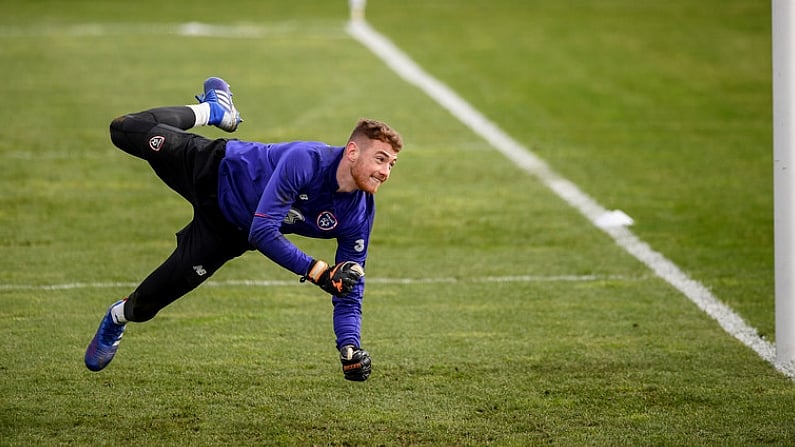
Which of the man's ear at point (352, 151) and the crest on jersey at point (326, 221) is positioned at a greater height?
the man's ear at point (352, 151)

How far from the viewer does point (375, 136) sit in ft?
21.4

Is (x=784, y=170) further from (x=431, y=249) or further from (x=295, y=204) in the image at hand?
(x=431, y=249)

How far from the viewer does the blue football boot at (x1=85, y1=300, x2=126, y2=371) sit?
294 inches

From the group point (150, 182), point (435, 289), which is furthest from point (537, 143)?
point (435, 289)

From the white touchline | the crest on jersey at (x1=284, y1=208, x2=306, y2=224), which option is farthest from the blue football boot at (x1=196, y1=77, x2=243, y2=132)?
the white touchline

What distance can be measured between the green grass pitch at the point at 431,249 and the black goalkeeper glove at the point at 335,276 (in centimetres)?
85

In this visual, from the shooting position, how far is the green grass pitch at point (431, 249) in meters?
7.09

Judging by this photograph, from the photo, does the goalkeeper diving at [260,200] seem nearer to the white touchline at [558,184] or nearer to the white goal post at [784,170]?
the white goal post at [784,170]

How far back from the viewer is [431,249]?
11.0 m

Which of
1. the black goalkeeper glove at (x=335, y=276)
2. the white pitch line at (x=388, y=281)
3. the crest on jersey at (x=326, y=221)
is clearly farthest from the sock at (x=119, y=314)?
the white pitch line at (x=388, y=281)

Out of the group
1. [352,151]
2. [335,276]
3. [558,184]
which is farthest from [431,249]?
[335,276]

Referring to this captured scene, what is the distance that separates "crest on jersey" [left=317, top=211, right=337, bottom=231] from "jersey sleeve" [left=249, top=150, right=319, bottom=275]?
10.8 inches

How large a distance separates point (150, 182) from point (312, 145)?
6748 mm

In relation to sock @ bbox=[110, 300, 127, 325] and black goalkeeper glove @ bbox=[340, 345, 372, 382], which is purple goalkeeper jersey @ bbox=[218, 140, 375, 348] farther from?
sock @ bbox=[110, 300, 127, 325]
